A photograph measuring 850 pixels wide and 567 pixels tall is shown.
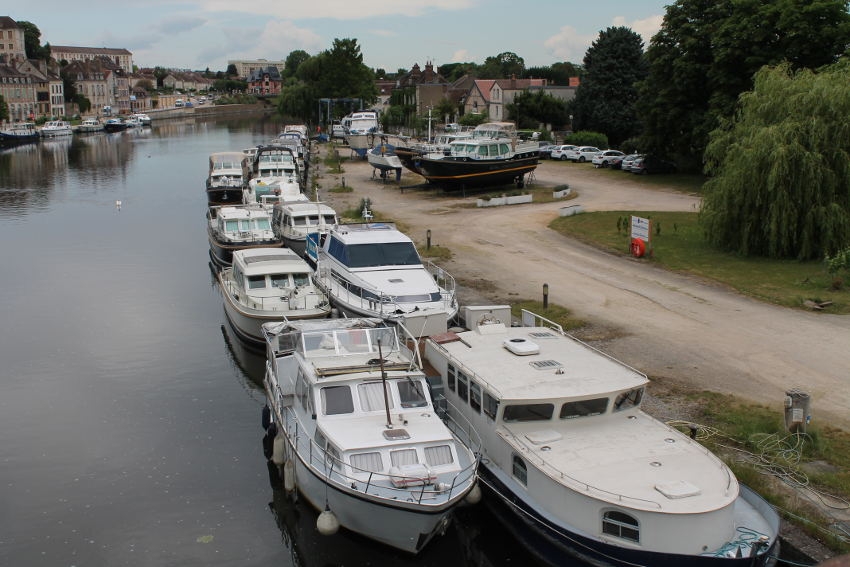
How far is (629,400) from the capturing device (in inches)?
607

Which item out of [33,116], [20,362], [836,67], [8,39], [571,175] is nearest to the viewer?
[20,362]

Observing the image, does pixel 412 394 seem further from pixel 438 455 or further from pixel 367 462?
pixel 367 462

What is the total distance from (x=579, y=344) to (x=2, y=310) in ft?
76.1

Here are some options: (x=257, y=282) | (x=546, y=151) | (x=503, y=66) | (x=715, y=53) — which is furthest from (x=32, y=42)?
(x=257, y=282)

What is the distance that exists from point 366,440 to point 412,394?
1923 mm

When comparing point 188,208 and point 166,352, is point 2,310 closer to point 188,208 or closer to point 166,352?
point 166,352

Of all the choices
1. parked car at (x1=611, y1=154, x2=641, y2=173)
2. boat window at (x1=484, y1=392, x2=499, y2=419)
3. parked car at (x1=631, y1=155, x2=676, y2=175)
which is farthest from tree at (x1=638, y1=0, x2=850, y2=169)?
boat window at (x1=484, y1=392, x2=499, y2=419)

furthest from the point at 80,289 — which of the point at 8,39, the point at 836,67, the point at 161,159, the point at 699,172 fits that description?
the point at 8,39

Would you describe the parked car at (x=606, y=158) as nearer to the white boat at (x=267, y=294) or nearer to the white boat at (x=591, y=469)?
the white boat at (x=267, y=294)

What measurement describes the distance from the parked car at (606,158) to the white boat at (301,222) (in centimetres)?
3339

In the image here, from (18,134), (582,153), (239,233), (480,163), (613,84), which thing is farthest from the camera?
(18,134)

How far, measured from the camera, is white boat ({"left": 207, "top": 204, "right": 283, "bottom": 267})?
114 feet

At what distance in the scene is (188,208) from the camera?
55.6 m

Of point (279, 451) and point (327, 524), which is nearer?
point (327, 524)
